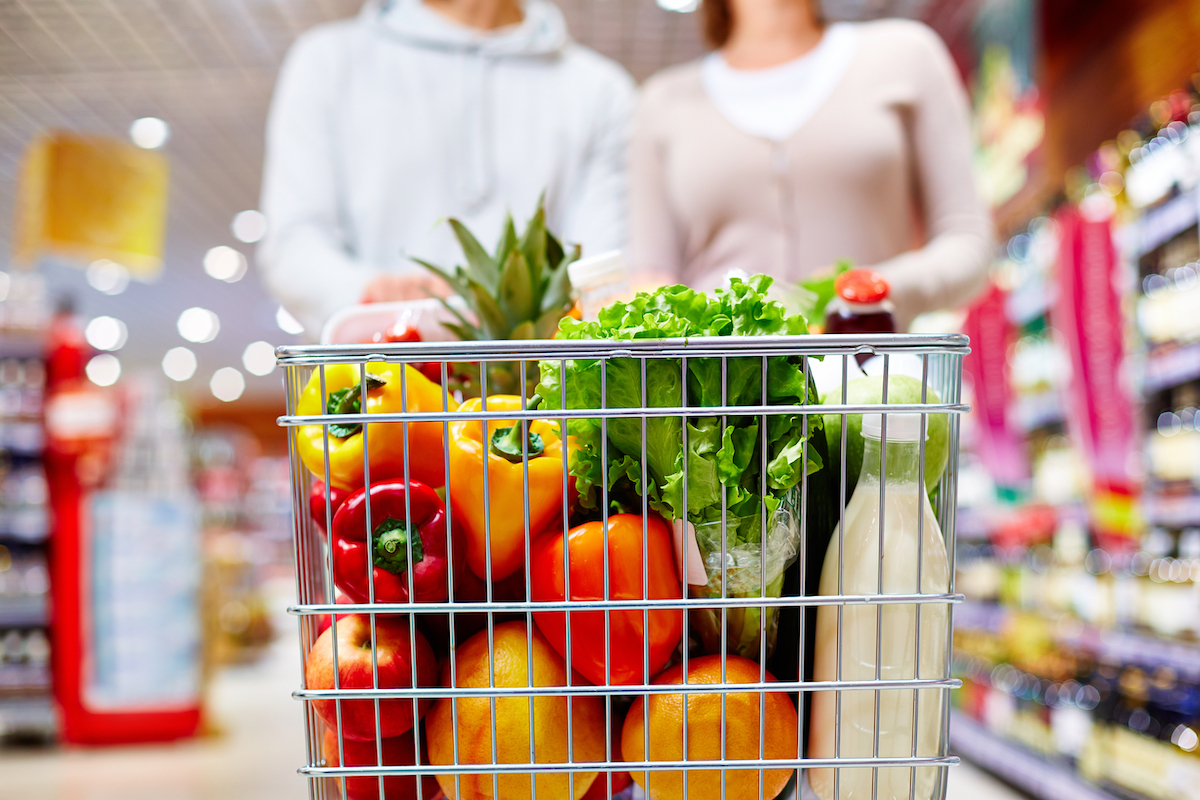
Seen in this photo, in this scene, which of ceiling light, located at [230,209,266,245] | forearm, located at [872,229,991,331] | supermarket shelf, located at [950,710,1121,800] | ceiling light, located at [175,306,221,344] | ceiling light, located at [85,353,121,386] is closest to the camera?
forearm, located at [872,229,991,331]

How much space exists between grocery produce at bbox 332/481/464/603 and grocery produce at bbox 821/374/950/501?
1.10ft

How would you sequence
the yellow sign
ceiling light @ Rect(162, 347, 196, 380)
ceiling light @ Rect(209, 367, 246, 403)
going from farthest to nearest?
ceiling light @ Rect(209, 367, 246, 403) < ceiling light @ Rect(162, 347, 196, 380) < the yellow sign

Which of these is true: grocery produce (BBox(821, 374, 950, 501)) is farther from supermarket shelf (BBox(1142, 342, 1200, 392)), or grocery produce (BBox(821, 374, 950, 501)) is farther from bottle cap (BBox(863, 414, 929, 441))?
supermarket shelf (BBox(1142, 342, 1200, 392))

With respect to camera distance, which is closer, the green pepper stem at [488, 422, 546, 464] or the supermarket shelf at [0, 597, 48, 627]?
the green pepper stem at [488, 422, 546, 464]

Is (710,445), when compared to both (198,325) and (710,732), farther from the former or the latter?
(198,325)

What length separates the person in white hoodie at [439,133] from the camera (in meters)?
1.65

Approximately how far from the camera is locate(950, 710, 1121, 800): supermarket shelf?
3621 millimetres

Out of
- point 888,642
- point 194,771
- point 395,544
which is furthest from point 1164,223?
point 194,771

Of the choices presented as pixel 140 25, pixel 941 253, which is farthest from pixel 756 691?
pixel 140 25

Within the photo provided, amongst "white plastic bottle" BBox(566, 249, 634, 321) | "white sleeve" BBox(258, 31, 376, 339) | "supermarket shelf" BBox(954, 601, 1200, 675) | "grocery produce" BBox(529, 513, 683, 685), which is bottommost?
"supermarket shelf" BBox(954, 601, 1200, 675)

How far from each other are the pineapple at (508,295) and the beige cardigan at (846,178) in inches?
23.6

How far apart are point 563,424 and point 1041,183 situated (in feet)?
14.5

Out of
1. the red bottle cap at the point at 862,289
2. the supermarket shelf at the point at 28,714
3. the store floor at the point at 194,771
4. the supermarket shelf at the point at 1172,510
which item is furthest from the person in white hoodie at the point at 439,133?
the supermarket shelf at the point at 28,714

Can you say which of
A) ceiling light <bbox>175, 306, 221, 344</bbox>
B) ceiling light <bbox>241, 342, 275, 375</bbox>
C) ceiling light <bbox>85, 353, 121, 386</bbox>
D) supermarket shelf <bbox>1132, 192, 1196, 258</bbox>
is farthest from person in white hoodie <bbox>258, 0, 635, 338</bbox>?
ceiling light <bbox>85, 353, 121, 386</bbox>
